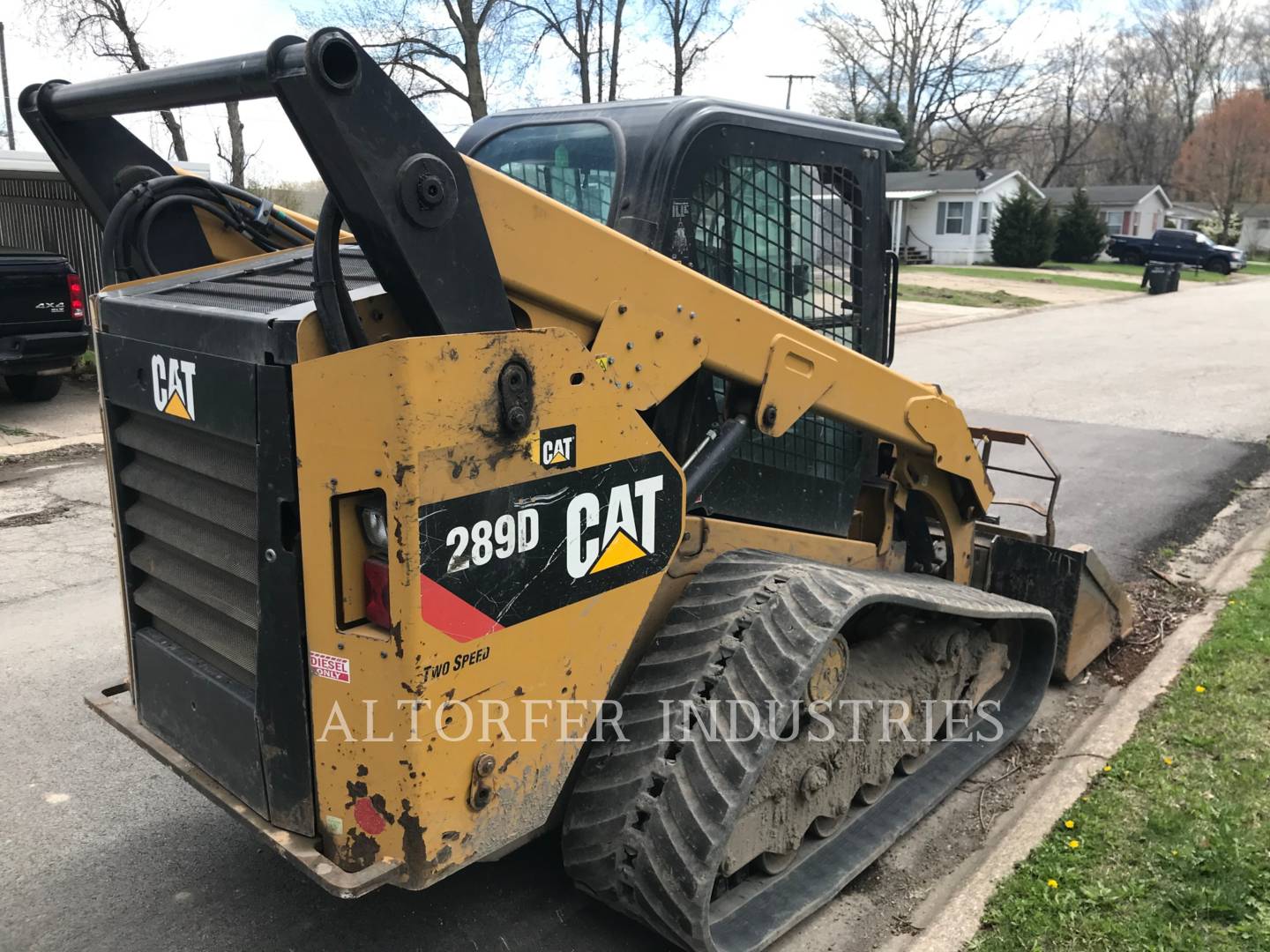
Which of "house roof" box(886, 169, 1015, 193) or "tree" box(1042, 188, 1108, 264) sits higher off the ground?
"house roof" box(886, 169, 1015, 193)

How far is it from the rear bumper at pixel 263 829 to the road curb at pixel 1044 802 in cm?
156

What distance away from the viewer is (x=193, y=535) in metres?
2.82

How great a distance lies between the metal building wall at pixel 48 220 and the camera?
14.4 metres

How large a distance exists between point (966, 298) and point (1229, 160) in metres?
41.4

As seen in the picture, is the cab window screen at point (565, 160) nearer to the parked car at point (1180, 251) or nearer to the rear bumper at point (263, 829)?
the rear bumper at point (263, 829)

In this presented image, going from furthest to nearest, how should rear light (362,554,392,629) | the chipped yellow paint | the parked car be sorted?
the parked car
rear light (362,554,392,629)
the chipped yellow paint

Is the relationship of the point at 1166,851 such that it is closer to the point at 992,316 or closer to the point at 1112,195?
the point at 992,316

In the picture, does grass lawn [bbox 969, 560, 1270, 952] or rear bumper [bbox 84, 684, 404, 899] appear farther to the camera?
grass lawn [bbox 969, 560, 1270, 952]

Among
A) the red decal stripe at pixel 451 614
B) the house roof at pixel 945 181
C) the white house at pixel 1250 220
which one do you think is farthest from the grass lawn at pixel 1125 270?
the red decal stripe at pixel 451 614

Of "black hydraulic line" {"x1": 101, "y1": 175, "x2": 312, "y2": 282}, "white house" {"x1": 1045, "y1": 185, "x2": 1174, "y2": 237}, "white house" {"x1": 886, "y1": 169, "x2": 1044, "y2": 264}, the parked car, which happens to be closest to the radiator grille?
"black hydraulic line" {"x1": 101, "y1": 175, "x2": 312, "y2": 282}

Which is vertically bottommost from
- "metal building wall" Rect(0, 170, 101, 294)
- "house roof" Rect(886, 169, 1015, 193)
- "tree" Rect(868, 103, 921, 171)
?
"metal building wall" Rect(0, 170, 101, 294)

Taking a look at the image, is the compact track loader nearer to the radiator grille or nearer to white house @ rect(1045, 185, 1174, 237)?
the radiator grille

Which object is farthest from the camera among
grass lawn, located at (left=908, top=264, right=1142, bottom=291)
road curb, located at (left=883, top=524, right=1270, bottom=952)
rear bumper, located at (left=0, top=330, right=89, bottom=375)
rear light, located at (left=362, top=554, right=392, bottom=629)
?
grass lawn, located at (left=908, top=264, right=1142, bottom=291)

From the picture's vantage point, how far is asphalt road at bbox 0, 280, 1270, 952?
3078 millimetres
